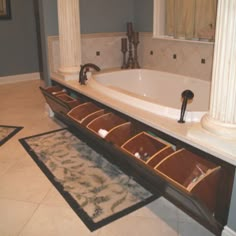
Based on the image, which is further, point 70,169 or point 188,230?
point 70,169

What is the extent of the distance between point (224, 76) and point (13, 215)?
161 cm

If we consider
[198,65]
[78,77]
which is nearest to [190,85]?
[198,65]

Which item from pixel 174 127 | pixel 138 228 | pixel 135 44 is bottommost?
pixel 138 228

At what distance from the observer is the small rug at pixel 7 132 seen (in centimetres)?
325

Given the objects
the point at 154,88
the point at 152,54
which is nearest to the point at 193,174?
the point at 154,88

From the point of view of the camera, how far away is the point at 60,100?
10.1 ft

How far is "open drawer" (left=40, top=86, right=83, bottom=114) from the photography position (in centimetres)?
301

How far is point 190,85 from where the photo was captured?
3.20m

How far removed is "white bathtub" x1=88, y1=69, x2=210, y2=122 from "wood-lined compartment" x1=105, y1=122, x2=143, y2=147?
0.18 m

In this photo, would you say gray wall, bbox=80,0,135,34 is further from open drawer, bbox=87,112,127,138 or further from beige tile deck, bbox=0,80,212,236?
beige tile deck, bbox=0,80,212,236

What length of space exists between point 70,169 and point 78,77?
1305 mm

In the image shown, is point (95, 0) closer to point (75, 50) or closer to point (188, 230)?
point (75, 50)

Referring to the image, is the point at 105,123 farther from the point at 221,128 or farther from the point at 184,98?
the point at 221,128

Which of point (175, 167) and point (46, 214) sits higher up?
point (175, 167)
